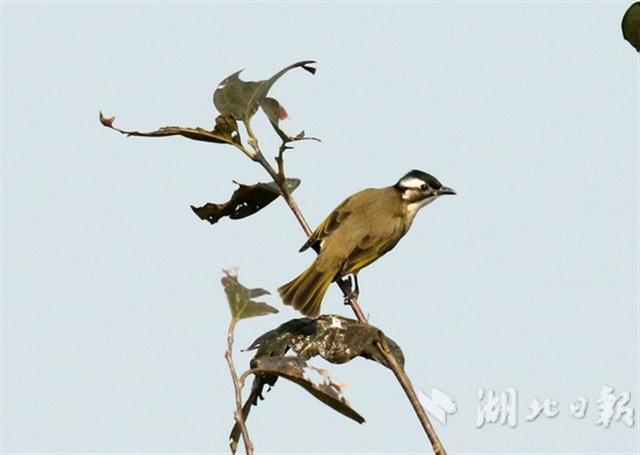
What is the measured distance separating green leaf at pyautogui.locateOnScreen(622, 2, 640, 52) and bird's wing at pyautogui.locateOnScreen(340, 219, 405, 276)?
2701 millimetres

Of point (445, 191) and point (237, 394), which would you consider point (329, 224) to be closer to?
point (445, 191)

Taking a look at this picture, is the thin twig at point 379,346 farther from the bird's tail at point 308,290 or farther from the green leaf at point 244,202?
the bird's tail at point 308,290

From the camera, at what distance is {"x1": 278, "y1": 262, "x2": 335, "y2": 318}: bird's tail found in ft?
15.6

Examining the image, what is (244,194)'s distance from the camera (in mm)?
3832

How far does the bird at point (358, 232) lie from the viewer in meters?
4.93

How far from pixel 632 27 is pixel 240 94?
1.45 meters

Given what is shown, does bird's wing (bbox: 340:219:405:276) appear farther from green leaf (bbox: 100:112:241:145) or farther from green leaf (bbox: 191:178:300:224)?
green leaf (bbox: 100:112:241:145)

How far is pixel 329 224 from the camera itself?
18.0 ft

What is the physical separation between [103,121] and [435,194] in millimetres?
3002

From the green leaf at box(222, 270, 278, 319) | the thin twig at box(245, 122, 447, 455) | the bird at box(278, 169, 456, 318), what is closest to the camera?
the green leaf at box(222, 270, 278, 319)

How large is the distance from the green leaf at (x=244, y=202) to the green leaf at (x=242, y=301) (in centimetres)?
93

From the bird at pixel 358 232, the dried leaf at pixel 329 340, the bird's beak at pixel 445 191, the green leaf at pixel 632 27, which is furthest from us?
the bird's beak at pixel 445 191

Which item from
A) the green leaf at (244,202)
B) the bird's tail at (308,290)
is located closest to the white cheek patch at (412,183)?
the bird's tail at (308,290)

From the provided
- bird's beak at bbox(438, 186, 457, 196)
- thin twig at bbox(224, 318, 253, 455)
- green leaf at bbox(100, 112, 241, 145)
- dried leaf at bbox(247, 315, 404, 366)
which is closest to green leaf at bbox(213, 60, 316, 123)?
green leaf at bbox(100, 112, 241, 145)
